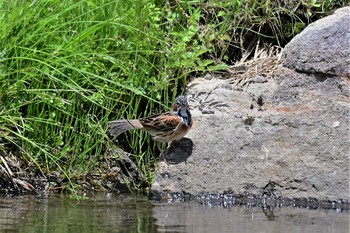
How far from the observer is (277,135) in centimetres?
818

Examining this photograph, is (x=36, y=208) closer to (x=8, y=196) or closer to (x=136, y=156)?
(x=8, y=196)

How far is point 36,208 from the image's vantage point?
298 inches

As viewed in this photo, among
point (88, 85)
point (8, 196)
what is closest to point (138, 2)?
point (88, 85)

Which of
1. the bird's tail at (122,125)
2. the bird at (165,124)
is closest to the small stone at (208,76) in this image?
the bird at (165,124)

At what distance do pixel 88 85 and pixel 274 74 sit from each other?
1.70m

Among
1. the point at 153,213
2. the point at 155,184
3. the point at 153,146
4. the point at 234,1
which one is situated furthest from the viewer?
the point at 234,1

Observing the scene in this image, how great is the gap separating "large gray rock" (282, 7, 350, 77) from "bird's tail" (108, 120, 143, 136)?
155 cm

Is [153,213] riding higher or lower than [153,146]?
lower

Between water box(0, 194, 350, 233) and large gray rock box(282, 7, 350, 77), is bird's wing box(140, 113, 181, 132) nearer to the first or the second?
water box(0, 194, 350, 233)

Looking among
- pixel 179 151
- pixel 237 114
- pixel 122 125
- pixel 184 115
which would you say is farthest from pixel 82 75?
pixel 237 114

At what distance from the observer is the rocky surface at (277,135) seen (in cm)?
784

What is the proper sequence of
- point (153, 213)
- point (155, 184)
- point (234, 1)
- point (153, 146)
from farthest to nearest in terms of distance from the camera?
point (234, 1) < point (153, 146) < point (155, 184) < point (153, 213)

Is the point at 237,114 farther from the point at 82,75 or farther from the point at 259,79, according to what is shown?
the point at 82,75

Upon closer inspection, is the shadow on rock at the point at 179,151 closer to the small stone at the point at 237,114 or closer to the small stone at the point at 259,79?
the small stone at the point at 237,114
